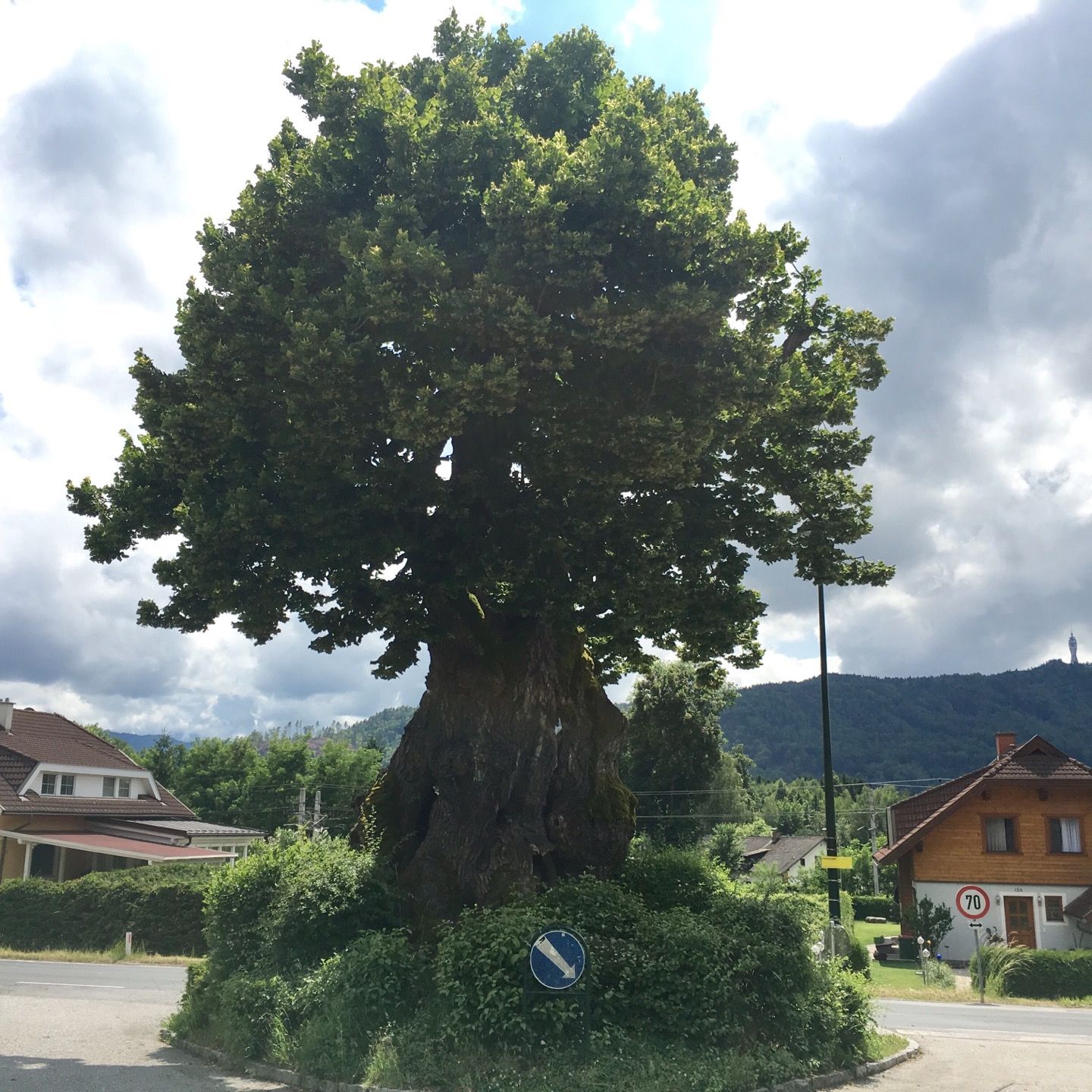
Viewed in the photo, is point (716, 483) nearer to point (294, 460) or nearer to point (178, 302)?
point (294, 460)

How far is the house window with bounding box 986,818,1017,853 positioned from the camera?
131 ft

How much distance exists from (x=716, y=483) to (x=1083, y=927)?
29673mm

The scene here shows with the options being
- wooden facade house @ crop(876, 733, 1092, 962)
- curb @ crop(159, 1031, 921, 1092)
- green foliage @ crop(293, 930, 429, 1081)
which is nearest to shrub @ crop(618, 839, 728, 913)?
curb @ crop(159, 1031, 921, 1092)

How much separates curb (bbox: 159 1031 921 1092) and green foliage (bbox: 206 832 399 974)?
4.01ft

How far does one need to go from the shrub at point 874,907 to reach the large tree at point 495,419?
166 feet

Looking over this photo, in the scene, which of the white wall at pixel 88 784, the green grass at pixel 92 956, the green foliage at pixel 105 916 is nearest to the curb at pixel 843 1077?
the green grass at pixel 92 956

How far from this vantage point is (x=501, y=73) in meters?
17.1

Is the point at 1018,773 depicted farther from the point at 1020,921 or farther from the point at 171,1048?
the point at 171,1048

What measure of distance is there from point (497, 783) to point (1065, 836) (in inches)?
1243

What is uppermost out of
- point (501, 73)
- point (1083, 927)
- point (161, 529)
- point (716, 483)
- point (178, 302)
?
Answer: point (501, 73)

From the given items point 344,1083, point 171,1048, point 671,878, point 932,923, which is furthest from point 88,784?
point 344,1083

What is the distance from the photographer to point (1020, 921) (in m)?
38.9

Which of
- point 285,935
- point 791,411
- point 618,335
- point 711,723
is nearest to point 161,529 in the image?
point 285,935

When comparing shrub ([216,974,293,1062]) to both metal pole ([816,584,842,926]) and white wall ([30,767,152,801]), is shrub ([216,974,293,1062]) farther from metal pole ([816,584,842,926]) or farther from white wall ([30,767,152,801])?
white wall ([30,767,152,801])
